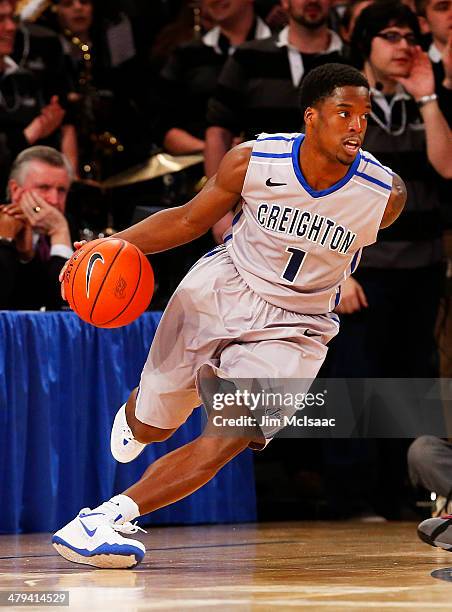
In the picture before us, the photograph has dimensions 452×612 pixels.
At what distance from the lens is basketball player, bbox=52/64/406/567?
14.6 feet

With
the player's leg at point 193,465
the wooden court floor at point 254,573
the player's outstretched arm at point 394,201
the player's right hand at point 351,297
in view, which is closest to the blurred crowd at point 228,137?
the player's right hand at point 351,297

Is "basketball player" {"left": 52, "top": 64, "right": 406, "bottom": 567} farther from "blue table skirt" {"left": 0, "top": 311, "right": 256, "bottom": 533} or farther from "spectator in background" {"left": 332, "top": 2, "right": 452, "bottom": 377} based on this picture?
"spectator in background" {"left": 332, "top": 2, "right": 452, "bottom": 377}

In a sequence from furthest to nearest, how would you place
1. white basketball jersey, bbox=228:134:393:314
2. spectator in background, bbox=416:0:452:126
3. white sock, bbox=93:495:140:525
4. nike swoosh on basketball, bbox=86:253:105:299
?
spectator in background, bbox=416:0:452:126, white basketball jersey, bbox=228:134:393:314, nike swoosh on basketball, bbox=86:253:105:299, white sock, bbox=93:495:140:525

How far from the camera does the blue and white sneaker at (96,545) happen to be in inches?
161

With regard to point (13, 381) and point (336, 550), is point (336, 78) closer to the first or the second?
point (336, 550)

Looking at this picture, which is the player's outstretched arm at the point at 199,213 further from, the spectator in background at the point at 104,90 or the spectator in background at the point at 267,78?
the spectator in background at the point at 104,90

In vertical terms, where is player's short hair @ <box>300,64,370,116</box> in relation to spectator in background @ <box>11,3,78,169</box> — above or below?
below

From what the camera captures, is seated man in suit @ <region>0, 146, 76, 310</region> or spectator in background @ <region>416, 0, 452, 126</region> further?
spectator in background @ <region>416, 0, 452, 126</region>

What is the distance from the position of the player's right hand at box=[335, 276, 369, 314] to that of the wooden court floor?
115 centimetres

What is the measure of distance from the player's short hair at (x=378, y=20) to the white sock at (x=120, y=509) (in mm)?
3227

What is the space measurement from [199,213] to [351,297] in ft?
6.02

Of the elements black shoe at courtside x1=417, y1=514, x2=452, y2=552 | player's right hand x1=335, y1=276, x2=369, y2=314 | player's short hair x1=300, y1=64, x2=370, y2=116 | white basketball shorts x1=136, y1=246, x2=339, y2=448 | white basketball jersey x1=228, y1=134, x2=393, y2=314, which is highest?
player's short hair x1=300, y1=64, x2=370, y2=116

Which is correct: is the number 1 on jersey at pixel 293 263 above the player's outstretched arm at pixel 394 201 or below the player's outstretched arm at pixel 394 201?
below

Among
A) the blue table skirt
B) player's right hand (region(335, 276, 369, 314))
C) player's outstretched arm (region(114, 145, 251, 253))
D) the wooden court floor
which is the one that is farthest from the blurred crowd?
player's outstretched arm (region(114, 145, 251, 253))
